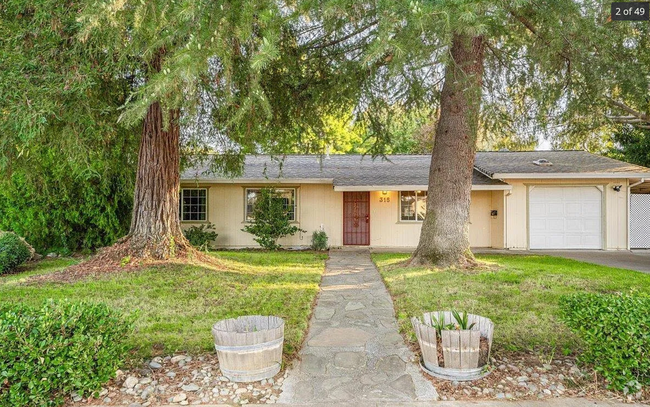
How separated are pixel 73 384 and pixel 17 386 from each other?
31 cm

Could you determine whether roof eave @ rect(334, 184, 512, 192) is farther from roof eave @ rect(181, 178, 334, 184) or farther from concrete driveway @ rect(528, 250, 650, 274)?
concrete driveway @ rect(528, 250, 650, 274)

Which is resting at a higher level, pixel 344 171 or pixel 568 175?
pixel 344 171

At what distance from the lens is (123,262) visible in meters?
7.16

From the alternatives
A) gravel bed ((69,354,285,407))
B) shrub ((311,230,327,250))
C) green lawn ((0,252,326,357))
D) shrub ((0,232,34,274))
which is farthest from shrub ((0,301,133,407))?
shrub ((311,230,327,250))

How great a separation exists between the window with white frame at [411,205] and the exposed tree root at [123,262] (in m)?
6.92

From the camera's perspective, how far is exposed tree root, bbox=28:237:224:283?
22.2 feet

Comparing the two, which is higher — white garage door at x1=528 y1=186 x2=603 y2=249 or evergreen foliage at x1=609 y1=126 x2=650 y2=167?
evergreen foliage at x1=609 y1=126 x2=650 y2=167

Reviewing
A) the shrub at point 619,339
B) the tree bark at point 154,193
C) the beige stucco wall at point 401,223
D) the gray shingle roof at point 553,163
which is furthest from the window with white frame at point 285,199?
the shrub at point 619,339

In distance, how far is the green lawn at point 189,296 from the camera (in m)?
3.93

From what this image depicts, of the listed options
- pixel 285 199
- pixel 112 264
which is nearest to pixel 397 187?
pixel 285 199

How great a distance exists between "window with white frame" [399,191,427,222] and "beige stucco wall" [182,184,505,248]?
184 mm

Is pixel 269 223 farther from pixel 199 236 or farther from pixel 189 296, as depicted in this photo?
pixel 189 296

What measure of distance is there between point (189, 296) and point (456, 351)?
4.12m

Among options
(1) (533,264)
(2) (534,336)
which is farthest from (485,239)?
(2) (534,336)
